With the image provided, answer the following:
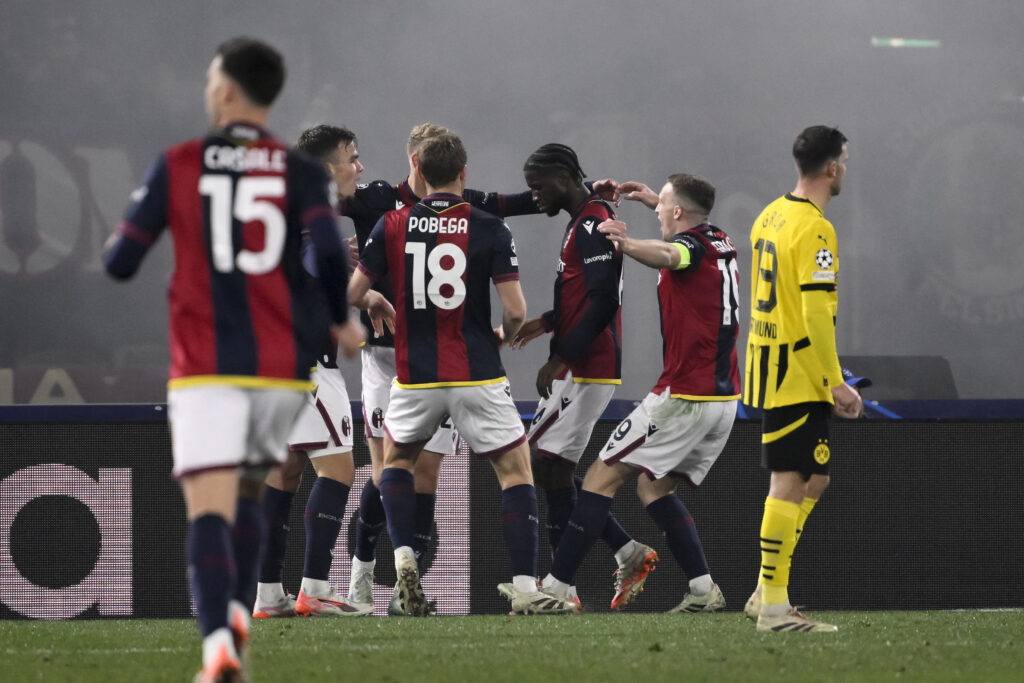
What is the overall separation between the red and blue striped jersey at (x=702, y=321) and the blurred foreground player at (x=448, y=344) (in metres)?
0.61

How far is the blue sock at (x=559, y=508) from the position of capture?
16.5 feet

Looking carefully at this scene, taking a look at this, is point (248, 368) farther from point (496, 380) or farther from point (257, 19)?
point (257, 19)

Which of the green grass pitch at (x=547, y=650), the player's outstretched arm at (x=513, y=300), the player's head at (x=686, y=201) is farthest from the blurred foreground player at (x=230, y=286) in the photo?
the player's head at (x=686, y=201)

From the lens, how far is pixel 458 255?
4.50m

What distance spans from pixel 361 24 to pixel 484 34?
0.65m

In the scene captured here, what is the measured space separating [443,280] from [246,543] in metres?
1.94

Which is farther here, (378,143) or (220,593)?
(378,143)

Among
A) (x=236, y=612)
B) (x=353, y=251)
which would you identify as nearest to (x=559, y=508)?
(x=353, y=251)

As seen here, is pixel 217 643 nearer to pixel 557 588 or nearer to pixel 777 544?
pixel 777 544

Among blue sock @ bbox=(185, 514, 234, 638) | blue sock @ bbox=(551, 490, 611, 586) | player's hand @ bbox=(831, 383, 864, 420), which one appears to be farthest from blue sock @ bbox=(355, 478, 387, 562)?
blue sock @ bbox=(185, 514, 234, 638)

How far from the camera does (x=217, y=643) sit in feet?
7.60

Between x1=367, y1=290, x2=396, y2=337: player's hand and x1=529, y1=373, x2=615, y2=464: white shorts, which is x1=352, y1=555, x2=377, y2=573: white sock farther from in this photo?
x1=367, y1=290, x2=396, y2=337: player's hand

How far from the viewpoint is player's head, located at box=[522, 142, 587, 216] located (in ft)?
16.2

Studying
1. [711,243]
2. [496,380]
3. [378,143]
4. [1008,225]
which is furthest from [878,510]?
[378,143]
